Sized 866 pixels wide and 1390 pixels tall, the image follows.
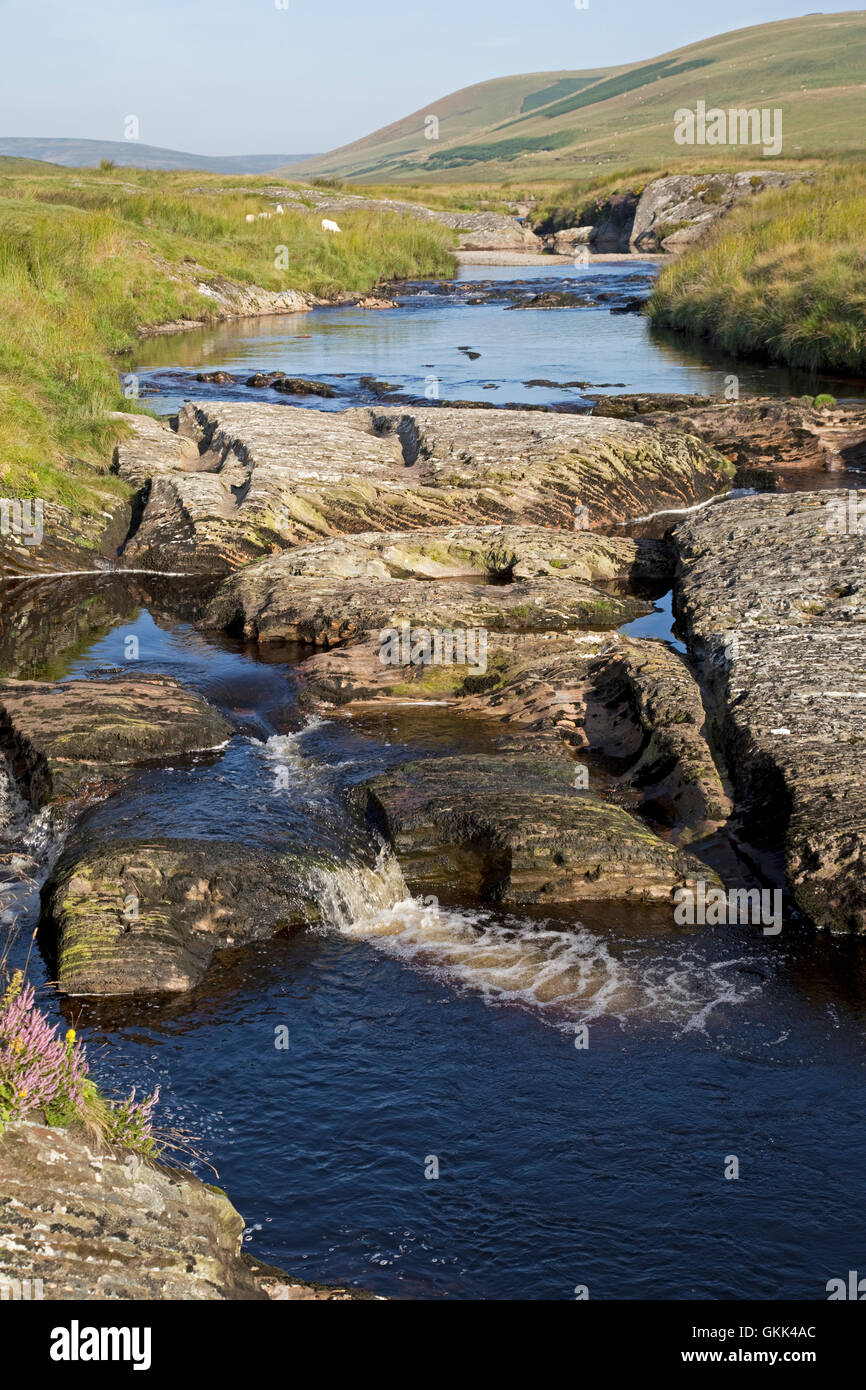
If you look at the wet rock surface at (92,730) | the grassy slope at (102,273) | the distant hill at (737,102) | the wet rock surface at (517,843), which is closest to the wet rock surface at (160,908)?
the wet rock surface at (517,843)

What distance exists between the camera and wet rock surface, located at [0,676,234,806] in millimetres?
9742

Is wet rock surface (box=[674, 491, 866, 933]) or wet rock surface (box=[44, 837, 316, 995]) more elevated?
wet rock surface (box=[674, 491, 866, 933])

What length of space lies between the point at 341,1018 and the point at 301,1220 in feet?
5.56

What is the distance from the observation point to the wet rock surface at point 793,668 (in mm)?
8484

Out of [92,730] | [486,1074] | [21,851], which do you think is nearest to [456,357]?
[92,730]

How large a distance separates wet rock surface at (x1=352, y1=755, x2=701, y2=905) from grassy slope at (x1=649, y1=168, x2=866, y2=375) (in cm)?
2060

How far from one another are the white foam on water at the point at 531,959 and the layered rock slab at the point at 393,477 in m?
7.97

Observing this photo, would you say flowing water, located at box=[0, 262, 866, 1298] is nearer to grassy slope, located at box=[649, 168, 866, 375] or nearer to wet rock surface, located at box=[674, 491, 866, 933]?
wet rock surface, located at box=[674, 491, 866, 933]

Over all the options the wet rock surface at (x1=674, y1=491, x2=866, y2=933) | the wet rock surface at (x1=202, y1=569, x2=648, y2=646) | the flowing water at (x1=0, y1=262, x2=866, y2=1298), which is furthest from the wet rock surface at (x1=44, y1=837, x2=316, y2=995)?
the wet rock surface at (x1=202, y1=569, x2=648, y2=646)

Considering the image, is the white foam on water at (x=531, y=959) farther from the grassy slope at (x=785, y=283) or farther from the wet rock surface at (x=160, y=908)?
the grassy slope at (x=785, y=283)

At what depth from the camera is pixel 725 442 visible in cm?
2116

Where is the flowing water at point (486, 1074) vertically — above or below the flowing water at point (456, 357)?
below
